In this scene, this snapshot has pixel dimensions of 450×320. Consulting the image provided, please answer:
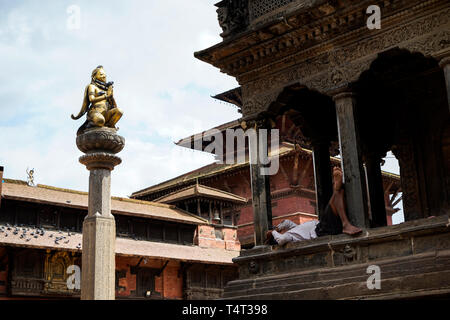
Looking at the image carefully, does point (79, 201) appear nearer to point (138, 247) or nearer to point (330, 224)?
point (138, 247)

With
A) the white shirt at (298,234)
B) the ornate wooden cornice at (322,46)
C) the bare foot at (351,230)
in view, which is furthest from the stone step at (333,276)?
the ornate wooden cornice at (322,46)

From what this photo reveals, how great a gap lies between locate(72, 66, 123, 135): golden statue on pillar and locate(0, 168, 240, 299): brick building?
16.2 meters

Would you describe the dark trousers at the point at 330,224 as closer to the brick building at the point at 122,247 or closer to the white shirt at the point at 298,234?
the white shirt at the point at 298,234

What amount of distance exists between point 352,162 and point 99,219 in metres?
5.48

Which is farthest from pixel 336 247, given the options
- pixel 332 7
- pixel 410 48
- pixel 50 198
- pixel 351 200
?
pixel 50 198

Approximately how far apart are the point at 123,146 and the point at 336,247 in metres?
5.57

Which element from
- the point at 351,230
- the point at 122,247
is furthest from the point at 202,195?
the point at 351,230

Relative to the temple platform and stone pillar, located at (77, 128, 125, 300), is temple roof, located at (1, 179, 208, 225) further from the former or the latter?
the temple platform

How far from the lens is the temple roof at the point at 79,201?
1236 inches

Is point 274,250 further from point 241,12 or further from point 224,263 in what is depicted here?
point 224,263

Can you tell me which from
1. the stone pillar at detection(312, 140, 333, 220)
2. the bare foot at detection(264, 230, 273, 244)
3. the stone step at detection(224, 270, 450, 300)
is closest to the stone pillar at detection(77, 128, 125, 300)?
the bare foot at detection(264, 230, 273, 244)

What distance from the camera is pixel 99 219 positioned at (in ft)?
42.3
